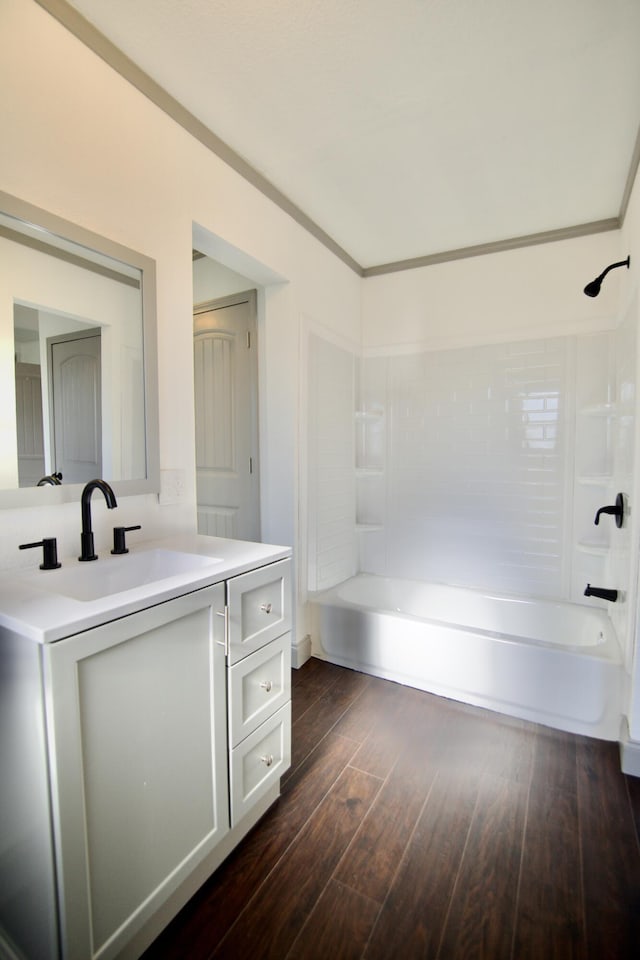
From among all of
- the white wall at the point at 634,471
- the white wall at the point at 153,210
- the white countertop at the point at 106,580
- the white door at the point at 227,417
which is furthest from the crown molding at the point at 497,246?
the white countertop at the point at 106,580

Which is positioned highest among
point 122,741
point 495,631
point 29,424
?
point 29,424

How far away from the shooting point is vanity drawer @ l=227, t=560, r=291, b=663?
1250mm

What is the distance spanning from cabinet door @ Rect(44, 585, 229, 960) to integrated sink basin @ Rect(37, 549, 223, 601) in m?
0.19

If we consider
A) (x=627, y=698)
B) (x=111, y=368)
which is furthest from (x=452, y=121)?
(x=627, y=698)

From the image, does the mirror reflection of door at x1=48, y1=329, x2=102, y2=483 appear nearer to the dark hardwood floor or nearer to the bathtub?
the dark hardwood floor

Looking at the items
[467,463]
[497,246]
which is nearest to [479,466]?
[467,463]

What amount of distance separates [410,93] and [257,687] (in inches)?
85.2

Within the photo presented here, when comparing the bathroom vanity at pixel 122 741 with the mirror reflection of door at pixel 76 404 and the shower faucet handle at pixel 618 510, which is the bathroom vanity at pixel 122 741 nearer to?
the mirror reflection of door at pixel 76 404

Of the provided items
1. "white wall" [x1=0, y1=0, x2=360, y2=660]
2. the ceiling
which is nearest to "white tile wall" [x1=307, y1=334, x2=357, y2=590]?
"white wall" [x1=0, y1=0, x2=360, y2=660]

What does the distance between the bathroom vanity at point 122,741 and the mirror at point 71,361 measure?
31 centimetres

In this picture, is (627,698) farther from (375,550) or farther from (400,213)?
(400,213)

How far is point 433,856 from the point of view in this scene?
1.33 metres

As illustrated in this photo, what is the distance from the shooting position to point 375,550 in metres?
3.19

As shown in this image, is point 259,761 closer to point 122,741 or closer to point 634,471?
point 122,741
